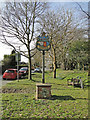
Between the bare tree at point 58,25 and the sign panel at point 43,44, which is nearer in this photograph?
the sign panel at point 43,44

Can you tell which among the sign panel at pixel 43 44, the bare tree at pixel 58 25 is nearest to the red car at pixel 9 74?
the bare tree at pixel 58 25

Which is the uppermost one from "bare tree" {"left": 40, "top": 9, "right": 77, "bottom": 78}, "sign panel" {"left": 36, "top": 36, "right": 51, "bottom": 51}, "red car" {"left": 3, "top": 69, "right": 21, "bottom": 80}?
"bare tree" {"left": 40, "top": 9, "right": 77, "bottom": 78}

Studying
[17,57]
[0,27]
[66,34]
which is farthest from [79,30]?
[0,27]

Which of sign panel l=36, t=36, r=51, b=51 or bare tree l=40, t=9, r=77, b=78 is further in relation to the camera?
bare tree l=40, t=9, r=77, b=78

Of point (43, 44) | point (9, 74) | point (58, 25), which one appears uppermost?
point (58, 25)

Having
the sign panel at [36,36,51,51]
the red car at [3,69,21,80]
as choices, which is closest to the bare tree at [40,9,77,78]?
the red car at [3,69,21,80]

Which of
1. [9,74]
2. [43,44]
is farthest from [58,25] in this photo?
[43,44]

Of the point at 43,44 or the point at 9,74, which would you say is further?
the point at 9,74

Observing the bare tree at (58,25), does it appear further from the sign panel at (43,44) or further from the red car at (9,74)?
the sign panel at (43,44)

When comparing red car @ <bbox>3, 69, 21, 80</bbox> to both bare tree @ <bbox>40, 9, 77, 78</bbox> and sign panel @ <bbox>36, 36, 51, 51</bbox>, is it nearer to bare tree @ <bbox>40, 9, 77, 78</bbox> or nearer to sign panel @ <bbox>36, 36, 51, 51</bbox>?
bare tree @ <bbox>40, 9, 77, 78</bbox>

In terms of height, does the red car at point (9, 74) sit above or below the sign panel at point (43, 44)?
below

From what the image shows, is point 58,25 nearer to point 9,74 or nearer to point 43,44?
point 9,74

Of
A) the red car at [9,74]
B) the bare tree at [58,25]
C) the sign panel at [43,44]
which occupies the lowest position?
the red car at [9,74]

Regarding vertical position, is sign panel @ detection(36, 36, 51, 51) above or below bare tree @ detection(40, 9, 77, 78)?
below
